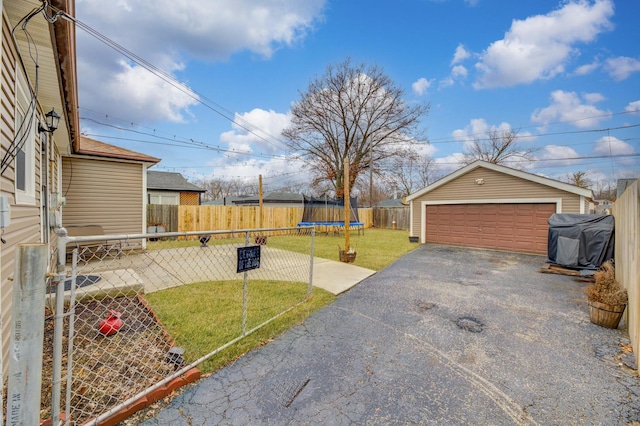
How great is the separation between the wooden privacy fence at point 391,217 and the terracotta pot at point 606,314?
53.4 ft

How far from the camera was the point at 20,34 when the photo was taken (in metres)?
2.48

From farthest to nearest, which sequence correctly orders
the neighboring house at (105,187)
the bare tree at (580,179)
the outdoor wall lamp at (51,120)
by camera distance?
the bare tree at (580,179) → the neighboring house at (105,187) → the outdoor wall lamp at (51,120)

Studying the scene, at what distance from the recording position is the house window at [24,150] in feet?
9.30

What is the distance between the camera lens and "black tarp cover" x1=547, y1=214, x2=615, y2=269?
6668 millimetres

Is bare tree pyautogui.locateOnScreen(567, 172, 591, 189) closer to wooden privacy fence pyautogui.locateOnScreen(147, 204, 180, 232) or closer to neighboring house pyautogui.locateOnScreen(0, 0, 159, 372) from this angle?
wooden privacy fence pyautogui.locateOnScreen(147, 204, 180, 232)

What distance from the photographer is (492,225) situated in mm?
11227

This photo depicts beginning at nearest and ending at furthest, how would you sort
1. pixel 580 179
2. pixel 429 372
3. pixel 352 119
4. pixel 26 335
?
pixel 26 335
pixel 429 372
pixel 352 119
pixel 580 179

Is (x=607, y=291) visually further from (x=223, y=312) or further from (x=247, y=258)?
(x=223, y=312)

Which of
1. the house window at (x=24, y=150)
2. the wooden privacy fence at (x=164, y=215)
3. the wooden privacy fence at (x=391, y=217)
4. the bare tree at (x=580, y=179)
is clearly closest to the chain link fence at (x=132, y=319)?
the house window at (x=24, y=150)

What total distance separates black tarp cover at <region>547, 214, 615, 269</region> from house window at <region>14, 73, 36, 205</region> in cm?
1037

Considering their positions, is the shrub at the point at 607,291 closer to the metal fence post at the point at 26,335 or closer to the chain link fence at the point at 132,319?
the chain link fence at the point at 132,319

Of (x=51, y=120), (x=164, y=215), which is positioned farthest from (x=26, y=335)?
(x=164, y=215)

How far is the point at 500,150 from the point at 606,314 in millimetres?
27924

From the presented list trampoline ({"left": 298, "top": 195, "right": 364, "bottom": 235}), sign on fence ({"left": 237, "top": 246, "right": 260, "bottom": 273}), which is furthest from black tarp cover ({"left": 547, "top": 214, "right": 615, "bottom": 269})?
trampoline ({"left": 298, "top": 195, "right": 364, "bottom": 235})
